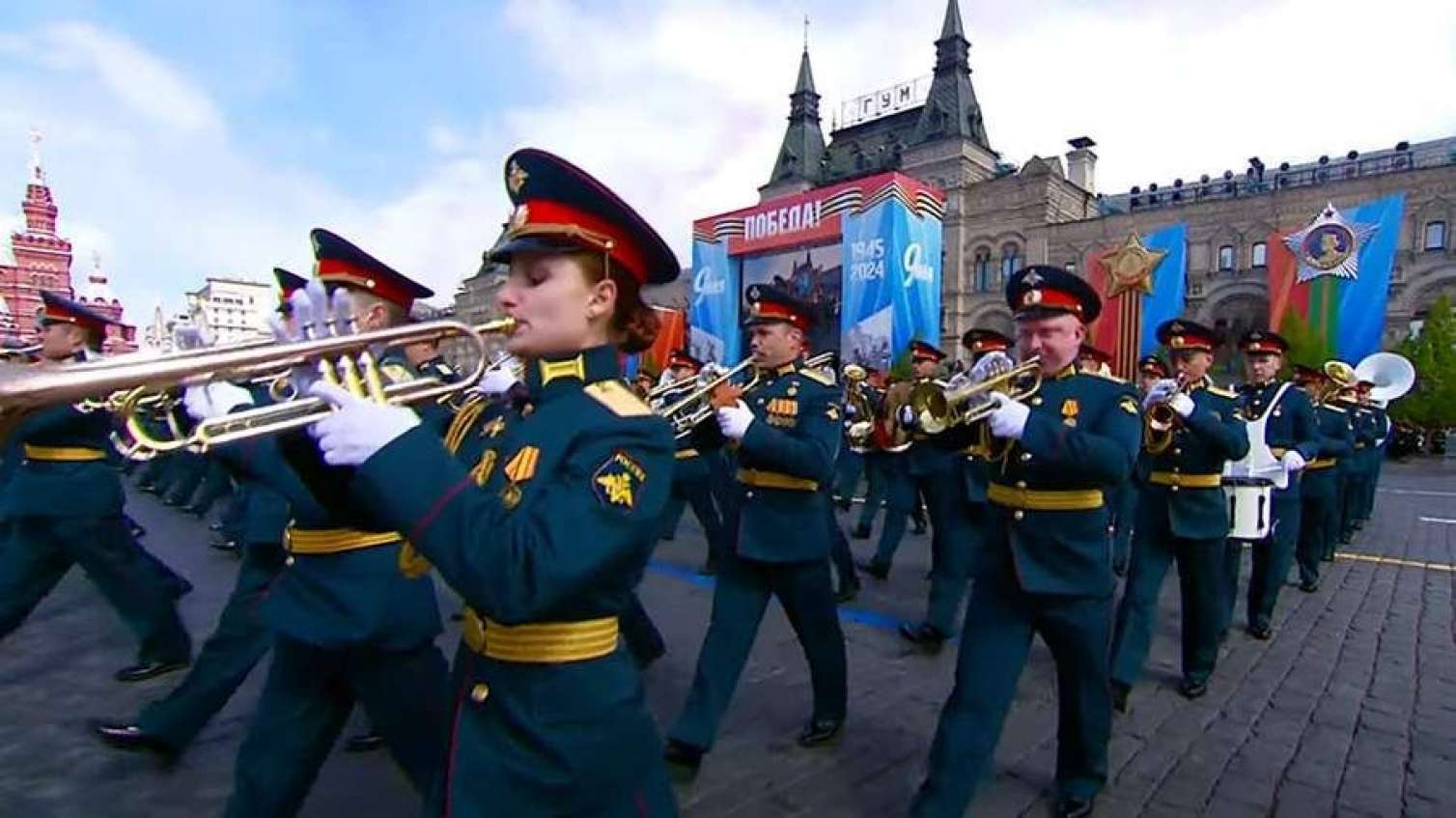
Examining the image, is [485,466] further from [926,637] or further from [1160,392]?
[926,637]

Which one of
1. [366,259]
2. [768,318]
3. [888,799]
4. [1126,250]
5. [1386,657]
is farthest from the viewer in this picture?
[1126,250]

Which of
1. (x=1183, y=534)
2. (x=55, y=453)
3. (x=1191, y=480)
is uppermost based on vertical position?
(x=55, y=453)

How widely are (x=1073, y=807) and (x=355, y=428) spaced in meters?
3.37

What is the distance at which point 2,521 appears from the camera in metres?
4.82

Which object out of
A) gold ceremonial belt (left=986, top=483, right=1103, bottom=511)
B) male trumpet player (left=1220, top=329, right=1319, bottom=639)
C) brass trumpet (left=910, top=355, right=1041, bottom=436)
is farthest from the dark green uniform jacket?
male trumpet player (left=1220, top=329, right=1319, bottom=639)

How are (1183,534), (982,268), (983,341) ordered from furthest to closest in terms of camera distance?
1. (982,268)
2. (983,341)
3. (1183,534)

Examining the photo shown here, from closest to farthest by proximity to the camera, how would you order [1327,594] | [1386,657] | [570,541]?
[570,541]
[1386,657]
[1327,594]

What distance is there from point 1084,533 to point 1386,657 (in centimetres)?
424

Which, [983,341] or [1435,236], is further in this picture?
[1435,236]

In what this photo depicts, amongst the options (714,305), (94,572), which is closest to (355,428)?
(94,572)

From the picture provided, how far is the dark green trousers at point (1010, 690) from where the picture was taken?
3.21 metres

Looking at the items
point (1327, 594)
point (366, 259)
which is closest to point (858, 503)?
point (1327, 594)

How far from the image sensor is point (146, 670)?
5.10 metres

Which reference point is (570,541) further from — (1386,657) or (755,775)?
(1386,657)
